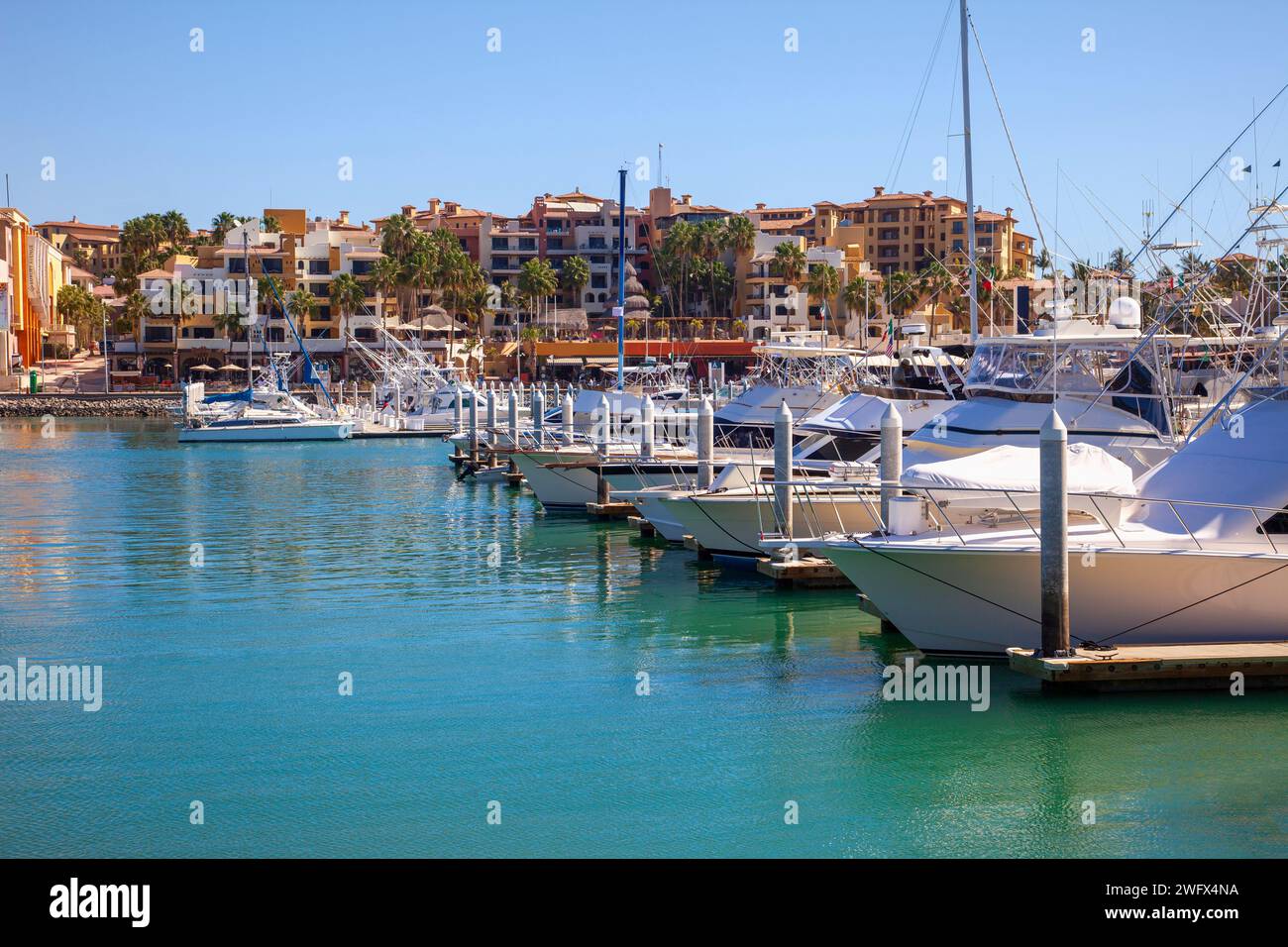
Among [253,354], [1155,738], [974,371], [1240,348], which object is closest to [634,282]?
[253,354]

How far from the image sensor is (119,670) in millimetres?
20188

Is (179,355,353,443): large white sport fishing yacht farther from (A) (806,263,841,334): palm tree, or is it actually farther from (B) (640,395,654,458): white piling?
(B) (640,395,654,458): white piling

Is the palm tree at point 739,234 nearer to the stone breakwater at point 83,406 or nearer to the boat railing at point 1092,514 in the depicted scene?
the stone breakwater at point 83,406

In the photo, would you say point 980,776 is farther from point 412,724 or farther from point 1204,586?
point 412,724

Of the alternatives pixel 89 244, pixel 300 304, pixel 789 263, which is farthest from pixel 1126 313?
pixel 89 244

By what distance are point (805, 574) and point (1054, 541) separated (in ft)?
28.8

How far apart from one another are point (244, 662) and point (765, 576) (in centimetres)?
1080

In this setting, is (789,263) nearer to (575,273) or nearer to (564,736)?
(575,273)

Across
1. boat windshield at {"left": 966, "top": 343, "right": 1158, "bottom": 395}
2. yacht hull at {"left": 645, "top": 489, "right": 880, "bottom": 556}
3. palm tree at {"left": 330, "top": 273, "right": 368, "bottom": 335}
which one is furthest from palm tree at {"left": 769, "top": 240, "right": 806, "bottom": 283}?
yacht hull at {"left": 645, "top": 489, "right": 880, "bottom": 556}

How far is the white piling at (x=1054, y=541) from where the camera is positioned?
16828 millimetres

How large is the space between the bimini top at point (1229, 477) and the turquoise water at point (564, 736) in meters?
2.48

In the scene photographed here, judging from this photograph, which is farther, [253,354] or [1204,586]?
[253,354]

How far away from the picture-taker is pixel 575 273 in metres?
123

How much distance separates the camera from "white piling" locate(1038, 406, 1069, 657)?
55.2 feet
